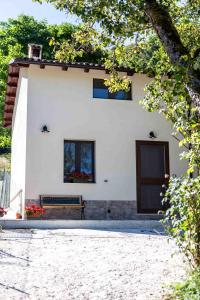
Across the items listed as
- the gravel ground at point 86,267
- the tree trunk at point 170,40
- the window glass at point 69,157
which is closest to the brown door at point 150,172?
the window glass at point 69,157

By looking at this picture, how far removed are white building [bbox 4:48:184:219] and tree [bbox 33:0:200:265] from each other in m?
2.27

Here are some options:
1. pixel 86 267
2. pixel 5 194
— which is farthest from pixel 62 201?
pixel 5 194

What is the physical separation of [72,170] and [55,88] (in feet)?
8.87

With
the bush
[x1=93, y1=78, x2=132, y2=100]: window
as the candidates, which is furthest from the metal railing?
the bush

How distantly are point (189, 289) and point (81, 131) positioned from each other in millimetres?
9401

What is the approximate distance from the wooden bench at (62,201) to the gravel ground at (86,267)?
3340 mm

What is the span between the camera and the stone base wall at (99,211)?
1346 cm

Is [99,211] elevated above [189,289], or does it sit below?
above

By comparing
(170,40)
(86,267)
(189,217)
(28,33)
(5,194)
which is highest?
(28,33)

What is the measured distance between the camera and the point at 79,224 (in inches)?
472

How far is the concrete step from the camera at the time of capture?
11.6 m

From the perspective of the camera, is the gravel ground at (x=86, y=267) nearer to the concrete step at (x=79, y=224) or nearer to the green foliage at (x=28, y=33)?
the concrete step at (x=79, y=224)

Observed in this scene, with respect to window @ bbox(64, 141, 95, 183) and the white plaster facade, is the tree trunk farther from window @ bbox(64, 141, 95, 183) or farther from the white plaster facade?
window @ bbox(64, 141, 95, 183)

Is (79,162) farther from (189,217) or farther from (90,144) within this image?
(189,217)
